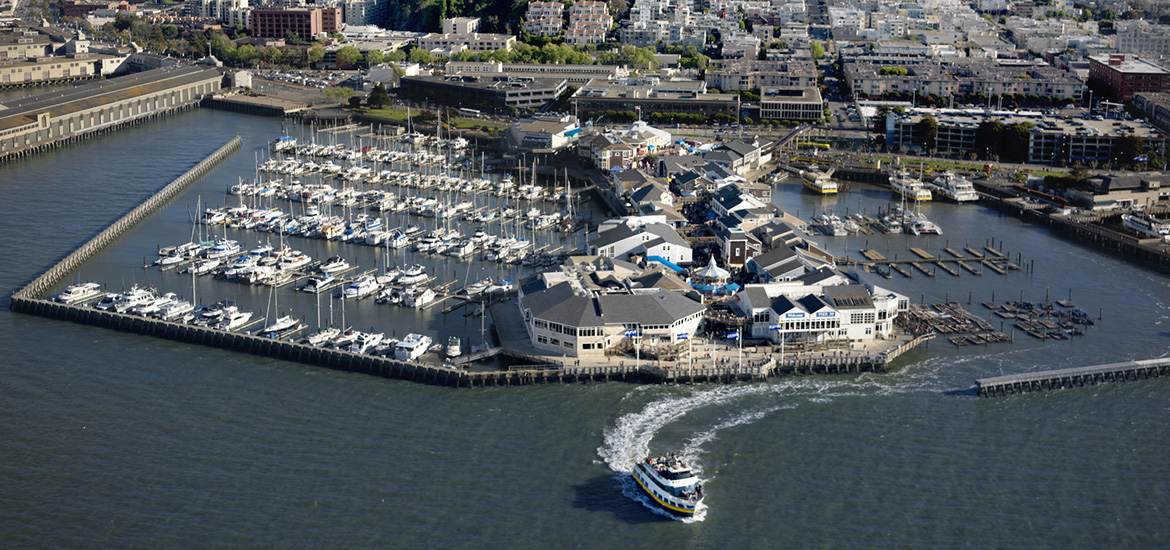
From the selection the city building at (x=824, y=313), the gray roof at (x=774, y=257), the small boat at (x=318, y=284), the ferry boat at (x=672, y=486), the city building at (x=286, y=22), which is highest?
the city building at (x=286, y=22)

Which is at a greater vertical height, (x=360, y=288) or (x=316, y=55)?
(x=316, y=55)

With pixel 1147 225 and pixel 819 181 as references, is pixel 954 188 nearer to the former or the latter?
pixel 819 181

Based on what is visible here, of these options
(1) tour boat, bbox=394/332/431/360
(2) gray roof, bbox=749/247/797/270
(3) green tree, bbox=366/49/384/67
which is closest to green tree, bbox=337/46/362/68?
(3) green tree, bbox=366/49/384/67

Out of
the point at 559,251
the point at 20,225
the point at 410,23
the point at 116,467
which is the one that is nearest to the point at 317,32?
the point at 410,23

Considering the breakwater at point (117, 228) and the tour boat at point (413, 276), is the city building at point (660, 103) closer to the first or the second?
the breakwater at point (117, 228)

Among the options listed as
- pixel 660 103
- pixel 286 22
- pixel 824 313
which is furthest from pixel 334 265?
pixel 286 22

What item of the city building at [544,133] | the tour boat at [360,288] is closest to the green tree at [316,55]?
the city building at [544,133]
